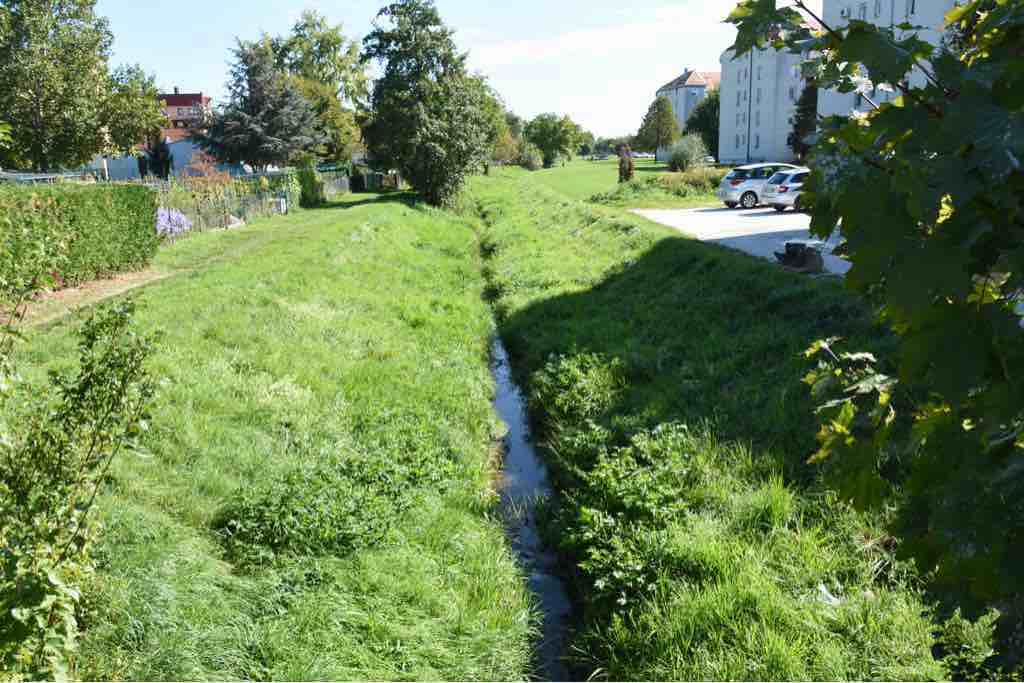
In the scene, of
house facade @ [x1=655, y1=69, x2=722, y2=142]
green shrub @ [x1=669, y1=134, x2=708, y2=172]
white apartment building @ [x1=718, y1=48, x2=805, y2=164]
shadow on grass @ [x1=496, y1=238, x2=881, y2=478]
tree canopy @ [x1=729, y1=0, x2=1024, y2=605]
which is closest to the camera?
tree canopy @ [x1=729, y1=0, x2=1024, y2=605]

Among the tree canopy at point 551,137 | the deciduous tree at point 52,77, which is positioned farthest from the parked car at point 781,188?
Result: the tree canopy at point 551,137

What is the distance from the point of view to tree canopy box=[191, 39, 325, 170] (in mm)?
49031

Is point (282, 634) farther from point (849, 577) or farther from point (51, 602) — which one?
point (849, 577)

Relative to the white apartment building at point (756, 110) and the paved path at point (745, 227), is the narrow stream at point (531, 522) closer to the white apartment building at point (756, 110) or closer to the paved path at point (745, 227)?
the paved path at point (745, 227)

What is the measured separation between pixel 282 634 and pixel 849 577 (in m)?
3.55

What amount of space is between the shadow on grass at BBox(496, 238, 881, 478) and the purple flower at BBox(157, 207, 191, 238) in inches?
435

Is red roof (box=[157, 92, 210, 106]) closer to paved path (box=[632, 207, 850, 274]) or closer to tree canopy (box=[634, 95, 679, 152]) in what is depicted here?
tree canopy (box=[634, 95, 679, 152])

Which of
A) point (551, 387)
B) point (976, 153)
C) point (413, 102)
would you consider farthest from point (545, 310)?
point (413, 102)

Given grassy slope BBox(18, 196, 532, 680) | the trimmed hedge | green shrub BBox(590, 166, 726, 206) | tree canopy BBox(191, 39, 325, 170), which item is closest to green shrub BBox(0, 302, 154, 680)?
grassy slope BBox(18, 196, 532, 680)

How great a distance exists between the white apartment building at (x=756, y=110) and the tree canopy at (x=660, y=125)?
30.5 ft

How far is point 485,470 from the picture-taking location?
26.7ft

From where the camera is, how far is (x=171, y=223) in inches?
850

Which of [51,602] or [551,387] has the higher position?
[51,602]

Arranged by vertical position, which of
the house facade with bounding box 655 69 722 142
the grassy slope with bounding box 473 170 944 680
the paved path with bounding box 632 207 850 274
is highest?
the house facade with bounding box 655 69 722 142
